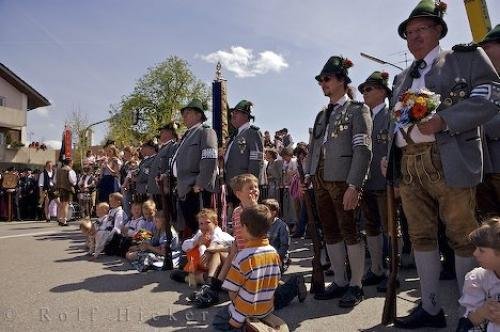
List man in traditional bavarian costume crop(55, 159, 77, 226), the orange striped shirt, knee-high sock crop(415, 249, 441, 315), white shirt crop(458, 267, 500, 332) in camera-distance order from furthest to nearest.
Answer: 1. man in traditional bavarian costume crop(55, 159, 77, 226)
2. knee-high sock crop(415, 249, 441, 315)
3. the orange striped shirt
4. white shirt crop(458, 267, 500, 332)

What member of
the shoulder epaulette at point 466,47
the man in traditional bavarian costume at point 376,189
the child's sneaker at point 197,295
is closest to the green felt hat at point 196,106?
the man in traditional bavarian costume at point 376,189

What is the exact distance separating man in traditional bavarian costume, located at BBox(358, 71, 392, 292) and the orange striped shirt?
1.81 m

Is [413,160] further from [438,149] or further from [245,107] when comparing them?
[245,107]

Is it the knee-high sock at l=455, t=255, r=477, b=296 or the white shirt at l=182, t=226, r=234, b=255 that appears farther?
the white shirt at l=182, t=226, r=234, b=255

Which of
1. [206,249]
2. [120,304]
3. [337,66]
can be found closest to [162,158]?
[206,249]

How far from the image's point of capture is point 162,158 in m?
7.30

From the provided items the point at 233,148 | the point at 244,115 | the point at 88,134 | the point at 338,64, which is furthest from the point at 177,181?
the point at 88,134

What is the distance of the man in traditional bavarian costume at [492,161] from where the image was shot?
3947 millimetres

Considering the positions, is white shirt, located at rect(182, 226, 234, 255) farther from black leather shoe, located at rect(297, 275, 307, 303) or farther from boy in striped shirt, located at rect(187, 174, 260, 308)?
black leather shoe, located at rect(297, 275, 307, 303)

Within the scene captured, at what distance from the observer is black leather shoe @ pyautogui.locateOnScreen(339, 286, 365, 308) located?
391 centimetres

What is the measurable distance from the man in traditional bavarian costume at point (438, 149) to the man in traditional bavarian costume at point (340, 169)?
0.53 meters

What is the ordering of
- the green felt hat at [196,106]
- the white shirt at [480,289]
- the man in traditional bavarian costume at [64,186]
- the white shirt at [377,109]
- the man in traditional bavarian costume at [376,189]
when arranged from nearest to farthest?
the white shirt at [480,289] < the man in traditional bavarian costume at [376,189] < the white shirt at [377,109] < the green felt hat at [196,106] < the man in traditional bavarian costume at [64,186]

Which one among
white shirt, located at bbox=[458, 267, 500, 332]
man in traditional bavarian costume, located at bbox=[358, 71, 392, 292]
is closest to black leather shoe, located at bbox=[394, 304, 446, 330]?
white shirt, located at bbox=[458, 267, 500, 332]

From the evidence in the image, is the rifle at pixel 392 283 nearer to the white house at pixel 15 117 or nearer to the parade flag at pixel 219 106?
the parade flag at pixel 219 106
